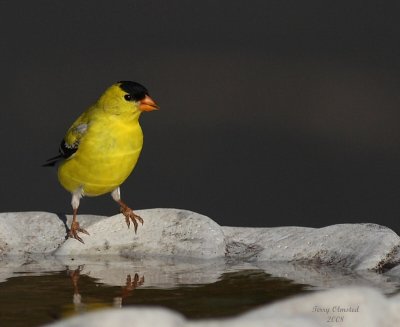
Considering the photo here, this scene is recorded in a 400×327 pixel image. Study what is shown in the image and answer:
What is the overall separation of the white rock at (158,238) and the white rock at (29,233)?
179 mm

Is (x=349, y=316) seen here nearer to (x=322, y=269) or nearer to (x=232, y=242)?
(x=322, y=269)

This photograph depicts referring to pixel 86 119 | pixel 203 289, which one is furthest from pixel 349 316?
pixel 86 119

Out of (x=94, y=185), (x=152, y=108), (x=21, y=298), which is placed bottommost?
(x=21, y=298)

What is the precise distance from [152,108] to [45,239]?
956 mm

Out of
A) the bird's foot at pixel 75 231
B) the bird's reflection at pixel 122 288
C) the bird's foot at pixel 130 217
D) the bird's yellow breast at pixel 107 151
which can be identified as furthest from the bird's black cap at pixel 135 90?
the bird's reflection at pixel 122 288

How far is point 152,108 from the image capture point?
20.5ft

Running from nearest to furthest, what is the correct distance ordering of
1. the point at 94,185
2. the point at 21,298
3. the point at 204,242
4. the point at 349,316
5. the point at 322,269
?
the point at 349,316, the point at 21,298, the point at 322,269, the point at 204,242, the point at 94,185

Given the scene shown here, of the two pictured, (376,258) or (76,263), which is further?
(76,263)

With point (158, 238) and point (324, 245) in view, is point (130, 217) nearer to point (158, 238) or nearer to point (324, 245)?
point (158, 238)

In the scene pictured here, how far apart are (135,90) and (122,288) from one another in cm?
156

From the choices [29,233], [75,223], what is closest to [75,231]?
[75,223]

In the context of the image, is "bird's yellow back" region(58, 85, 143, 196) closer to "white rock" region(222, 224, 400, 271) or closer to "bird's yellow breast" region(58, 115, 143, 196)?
"bird's yellow breast" region(58, 115, 143, 196)

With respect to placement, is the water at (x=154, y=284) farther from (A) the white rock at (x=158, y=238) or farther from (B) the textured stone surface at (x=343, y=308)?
(B) the textured stone surface at (x=343, y=308)

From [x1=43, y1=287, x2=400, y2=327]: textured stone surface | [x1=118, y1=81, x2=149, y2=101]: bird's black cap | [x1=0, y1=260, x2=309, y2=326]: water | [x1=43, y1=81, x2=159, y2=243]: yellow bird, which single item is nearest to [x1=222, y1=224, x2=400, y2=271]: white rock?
[x1=0, y1=260, x2=309, y2=326]: water
